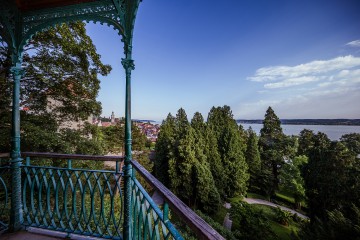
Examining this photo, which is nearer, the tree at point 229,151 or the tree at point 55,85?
the tree at point 55,85

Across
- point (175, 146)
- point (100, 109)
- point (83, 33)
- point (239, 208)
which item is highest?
point (83, 33)

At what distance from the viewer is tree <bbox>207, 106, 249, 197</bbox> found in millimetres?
20469

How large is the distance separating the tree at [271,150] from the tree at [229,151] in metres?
3.27

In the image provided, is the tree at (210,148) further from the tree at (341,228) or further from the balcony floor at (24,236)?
the balcony floor at (24,236)

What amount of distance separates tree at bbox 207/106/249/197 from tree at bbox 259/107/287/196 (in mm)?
3268

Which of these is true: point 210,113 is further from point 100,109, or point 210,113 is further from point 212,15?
point 100,109

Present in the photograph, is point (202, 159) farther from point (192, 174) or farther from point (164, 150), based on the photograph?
point (164, 150)

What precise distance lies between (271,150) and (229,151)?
26.3 ft

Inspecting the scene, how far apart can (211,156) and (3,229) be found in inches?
754

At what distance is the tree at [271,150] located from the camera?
23328mm

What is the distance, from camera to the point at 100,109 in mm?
8352

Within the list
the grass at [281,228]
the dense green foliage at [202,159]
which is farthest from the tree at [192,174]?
the grass at [281,228]

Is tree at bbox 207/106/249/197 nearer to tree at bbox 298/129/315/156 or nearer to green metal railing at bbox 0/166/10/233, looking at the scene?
tree at bbox 298/129/315/156

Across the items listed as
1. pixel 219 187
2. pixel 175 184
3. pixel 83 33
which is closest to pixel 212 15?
pixel 83 33
